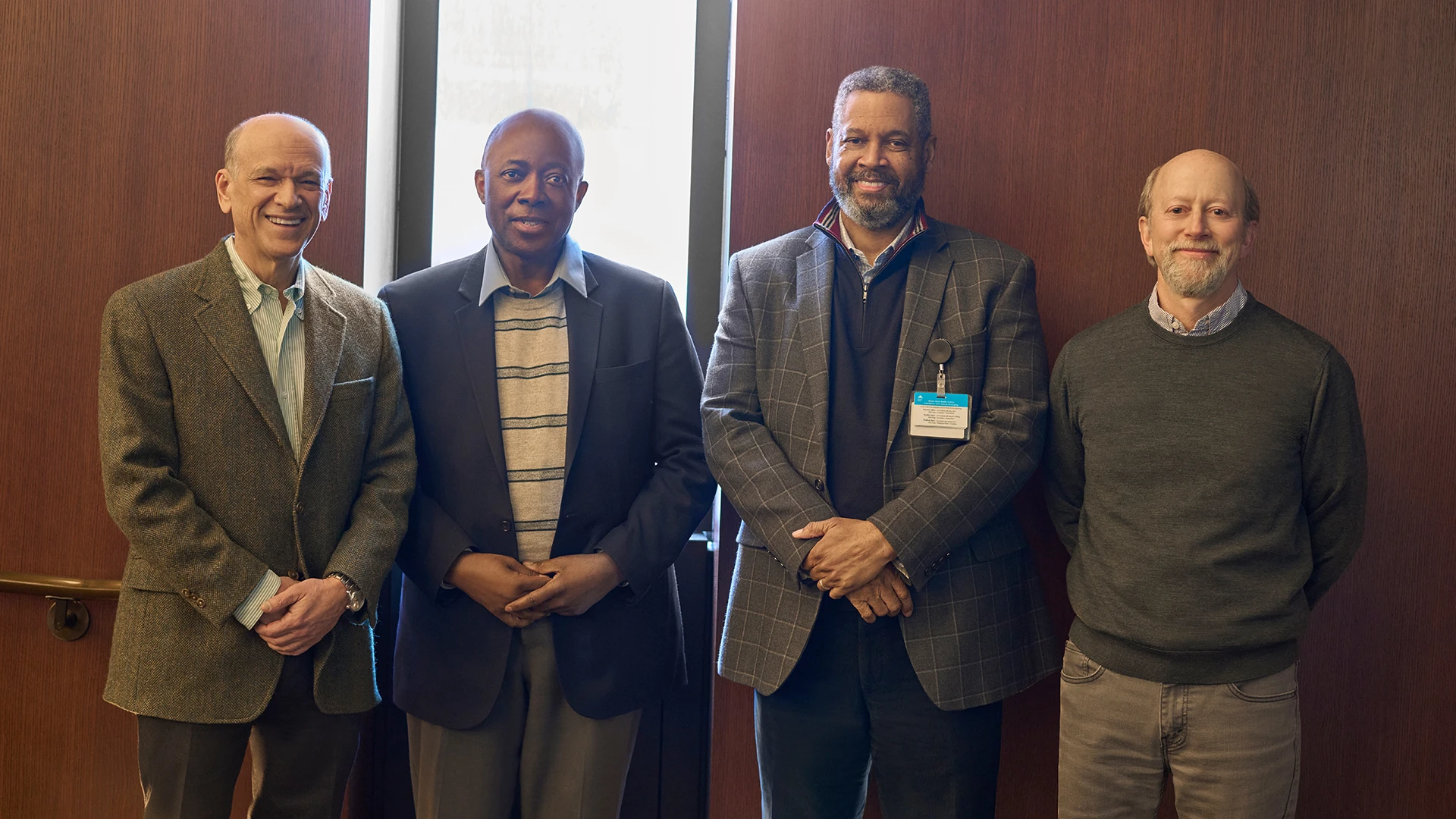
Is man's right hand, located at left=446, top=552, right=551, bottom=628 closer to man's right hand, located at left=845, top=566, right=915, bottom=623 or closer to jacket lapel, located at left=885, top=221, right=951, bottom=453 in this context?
man's right hand, located at left=845, top=566, right=915, bottom=623

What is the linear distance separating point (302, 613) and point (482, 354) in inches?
26.1

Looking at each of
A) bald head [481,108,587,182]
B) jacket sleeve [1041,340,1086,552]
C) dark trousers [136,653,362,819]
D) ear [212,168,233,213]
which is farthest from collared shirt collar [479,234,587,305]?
A: jacket sleeve [1041,340,1086,552]

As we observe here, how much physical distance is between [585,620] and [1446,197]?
237 centimetres

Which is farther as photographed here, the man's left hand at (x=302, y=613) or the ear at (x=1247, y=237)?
the ear at (x=1247, y=237)

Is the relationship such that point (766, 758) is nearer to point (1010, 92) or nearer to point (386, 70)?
point (1010, 92)

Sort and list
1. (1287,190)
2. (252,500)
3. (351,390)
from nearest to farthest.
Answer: (252,500), (351,390), (1287,190)

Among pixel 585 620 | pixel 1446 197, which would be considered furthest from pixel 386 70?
pixel 1446 197

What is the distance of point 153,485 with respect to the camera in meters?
1.83

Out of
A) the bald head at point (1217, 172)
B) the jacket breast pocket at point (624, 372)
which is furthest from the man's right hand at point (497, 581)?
the bald head at point (1217, 172)

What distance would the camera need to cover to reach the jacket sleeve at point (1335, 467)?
6.30 feet

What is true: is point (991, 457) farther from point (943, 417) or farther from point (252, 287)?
point (252, 287)

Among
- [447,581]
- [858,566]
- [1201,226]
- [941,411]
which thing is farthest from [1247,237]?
[447,581]

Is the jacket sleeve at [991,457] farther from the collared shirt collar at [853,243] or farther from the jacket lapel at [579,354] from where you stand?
the jacket lapel at [579,354]

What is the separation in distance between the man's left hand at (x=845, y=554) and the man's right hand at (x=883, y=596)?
0.10 feet
